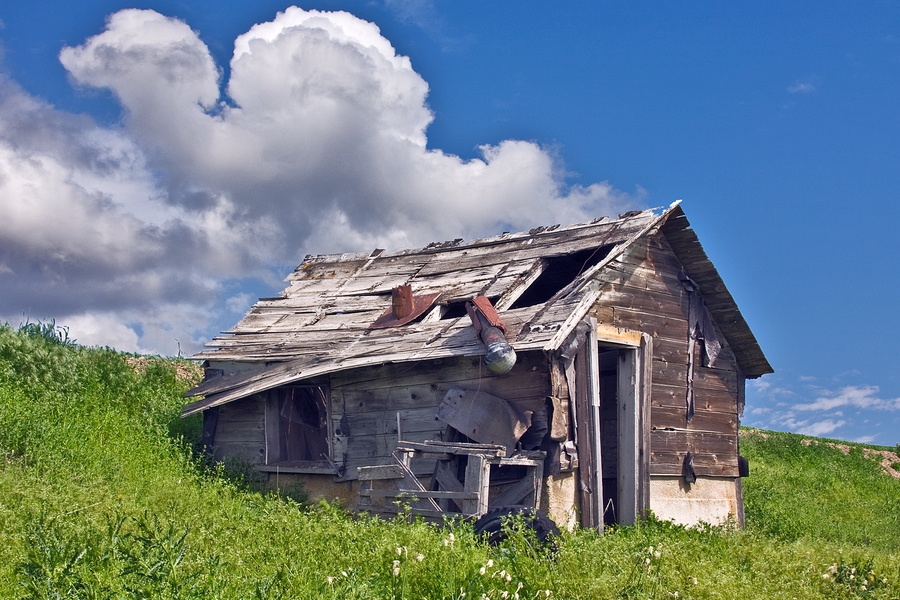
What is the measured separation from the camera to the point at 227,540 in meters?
7.32

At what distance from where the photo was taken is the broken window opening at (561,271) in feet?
41.1

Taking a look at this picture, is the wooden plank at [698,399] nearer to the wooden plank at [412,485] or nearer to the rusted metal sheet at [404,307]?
the rusted metal sheet at [404,307]

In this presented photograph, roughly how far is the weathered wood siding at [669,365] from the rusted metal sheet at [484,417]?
2248mm

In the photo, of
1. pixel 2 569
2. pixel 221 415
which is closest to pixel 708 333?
pixel 221 415

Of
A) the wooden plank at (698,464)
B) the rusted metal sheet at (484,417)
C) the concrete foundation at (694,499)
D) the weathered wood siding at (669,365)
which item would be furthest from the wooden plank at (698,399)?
the rusted metal sheet at (484,417)

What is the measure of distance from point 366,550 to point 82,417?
9.44 m

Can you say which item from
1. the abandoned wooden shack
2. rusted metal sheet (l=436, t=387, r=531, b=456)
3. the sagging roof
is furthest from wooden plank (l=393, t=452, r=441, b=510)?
the sagging roof

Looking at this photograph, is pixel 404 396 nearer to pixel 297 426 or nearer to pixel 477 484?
pixel 477 484

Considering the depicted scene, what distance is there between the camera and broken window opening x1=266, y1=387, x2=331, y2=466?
13289 mm

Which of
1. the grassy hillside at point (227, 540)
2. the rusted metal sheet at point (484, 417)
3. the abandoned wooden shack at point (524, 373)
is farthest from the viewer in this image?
the abandoned wooden shack at point (524, 373)

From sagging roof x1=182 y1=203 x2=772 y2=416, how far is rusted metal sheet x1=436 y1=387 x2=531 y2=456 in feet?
2.15

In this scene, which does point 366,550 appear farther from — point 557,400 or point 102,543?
point 557,400

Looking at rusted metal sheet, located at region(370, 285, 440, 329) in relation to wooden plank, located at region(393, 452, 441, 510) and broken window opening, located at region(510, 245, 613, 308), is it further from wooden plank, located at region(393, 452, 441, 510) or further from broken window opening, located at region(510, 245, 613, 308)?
wooden plank, located at region(393, 452, 441, 510)

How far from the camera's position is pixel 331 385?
12195 millimetres
